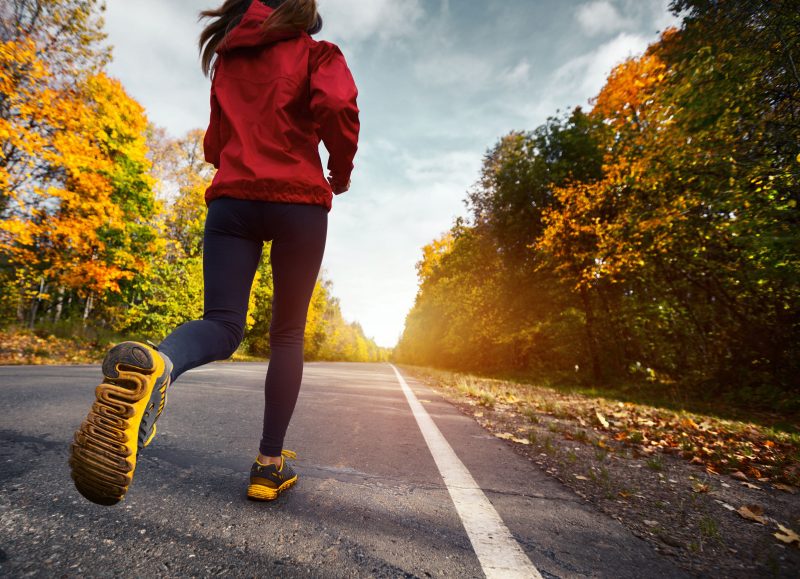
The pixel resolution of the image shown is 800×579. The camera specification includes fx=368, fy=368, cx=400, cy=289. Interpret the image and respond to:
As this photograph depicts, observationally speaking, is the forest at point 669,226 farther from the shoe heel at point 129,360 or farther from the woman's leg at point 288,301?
the shoe heel at point 129,360

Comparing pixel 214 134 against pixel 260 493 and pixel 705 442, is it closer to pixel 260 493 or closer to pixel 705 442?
pixel 260 493

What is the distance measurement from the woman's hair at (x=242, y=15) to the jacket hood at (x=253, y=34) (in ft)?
0.10

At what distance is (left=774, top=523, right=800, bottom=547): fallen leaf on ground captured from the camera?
1682mm

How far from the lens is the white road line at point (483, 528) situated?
1.29 metres

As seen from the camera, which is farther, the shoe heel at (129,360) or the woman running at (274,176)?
the woman running at (274,176)

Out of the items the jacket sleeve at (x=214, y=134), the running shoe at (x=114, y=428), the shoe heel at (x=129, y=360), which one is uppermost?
the jacket sleeve at (x=214, y=134)

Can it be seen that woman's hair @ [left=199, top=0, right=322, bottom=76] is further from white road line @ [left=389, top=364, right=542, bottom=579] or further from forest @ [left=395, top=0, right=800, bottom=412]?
forest @ [left=395, top=0, right=800, bottom=412]

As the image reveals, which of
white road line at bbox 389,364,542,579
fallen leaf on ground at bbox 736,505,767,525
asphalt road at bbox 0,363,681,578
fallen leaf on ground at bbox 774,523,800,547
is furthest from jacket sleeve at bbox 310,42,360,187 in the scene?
fallen leaf on ground at bbox 736,505,767,525

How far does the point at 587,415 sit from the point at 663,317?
8976mm

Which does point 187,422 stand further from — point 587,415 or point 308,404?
point 587,415

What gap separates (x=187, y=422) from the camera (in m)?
2.88

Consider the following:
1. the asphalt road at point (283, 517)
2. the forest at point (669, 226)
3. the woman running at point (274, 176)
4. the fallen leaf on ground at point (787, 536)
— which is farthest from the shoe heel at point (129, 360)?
the forest at point (669, 226)

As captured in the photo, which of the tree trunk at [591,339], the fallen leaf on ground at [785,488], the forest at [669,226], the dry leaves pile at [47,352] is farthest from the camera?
the tree trunk at [591,339]

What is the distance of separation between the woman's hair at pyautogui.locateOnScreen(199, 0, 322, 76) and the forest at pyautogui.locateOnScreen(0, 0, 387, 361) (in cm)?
1112
